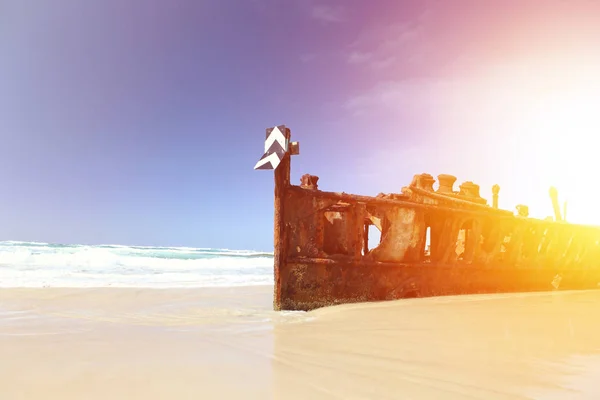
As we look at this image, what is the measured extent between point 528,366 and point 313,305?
2883 millimetres

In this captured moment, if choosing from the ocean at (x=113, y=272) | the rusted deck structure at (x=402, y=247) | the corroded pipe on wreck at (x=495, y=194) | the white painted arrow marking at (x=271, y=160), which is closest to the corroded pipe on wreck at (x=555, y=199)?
the corroded pipe on wreck at (x=495, y=194)

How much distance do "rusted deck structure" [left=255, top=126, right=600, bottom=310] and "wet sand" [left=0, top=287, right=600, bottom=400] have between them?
54 cm

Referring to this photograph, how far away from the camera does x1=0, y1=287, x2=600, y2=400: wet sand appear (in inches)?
81.0

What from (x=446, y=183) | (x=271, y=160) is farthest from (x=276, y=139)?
(x=446, y=183)

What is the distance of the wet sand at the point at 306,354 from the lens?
2057 mm

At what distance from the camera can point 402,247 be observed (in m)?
5.98

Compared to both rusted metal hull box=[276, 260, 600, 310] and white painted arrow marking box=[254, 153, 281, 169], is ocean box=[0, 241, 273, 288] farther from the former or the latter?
white painted arrow marking box=[254, 153, 281, 169]

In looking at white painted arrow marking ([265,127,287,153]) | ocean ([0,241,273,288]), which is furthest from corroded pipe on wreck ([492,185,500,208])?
white painted arrow marking ([265,127,287,153])

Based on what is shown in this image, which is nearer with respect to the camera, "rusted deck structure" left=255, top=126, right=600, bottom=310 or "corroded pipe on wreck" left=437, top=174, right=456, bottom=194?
"rusted deck structure" left=255, top=126, right=600, bottom=310

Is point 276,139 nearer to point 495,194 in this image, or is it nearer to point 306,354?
point 306,354

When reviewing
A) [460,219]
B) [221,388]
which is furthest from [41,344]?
[460,219]

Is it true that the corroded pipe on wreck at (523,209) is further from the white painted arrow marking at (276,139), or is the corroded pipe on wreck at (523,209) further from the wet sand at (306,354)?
the white painted arrow marking at (276,139)

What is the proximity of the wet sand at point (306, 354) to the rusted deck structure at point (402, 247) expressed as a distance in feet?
1.78

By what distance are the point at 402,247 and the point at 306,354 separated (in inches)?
141
